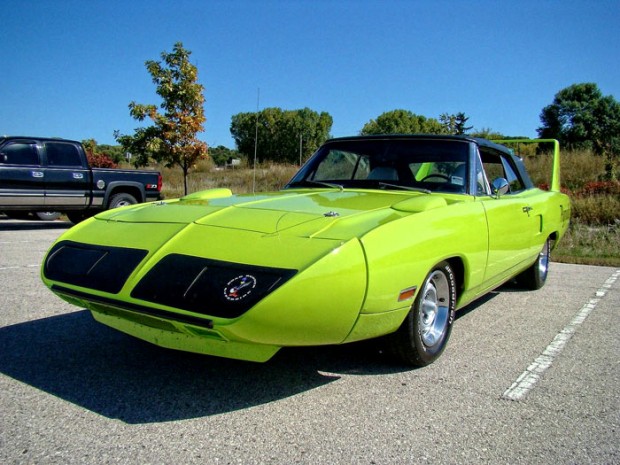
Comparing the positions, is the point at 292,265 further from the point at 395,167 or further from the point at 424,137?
the point at 424,137

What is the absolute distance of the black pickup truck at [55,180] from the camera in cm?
1037

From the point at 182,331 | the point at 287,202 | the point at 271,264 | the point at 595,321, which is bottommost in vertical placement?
the point at 595,321

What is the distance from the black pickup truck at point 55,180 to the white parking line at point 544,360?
9.84 m

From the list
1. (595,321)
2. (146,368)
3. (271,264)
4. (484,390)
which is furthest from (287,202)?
(595,321)

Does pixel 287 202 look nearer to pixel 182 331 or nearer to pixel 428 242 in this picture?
pixel 428 242

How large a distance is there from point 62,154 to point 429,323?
10.0 meters

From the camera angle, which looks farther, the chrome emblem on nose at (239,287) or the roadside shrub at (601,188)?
the roadside shrub at (601,188)

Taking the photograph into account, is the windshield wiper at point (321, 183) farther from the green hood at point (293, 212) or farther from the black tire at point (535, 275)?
the black tire at point (535, 275)

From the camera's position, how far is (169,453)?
2.14 metres

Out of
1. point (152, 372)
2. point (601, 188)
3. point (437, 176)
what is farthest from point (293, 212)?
point (601, 188)

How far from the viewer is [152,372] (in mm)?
3002

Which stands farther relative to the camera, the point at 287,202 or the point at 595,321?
the point at 595,321

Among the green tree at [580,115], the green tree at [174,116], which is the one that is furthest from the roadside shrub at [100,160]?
the green tree at [580,115]

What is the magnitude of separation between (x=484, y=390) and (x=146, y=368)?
1861 millimetres
